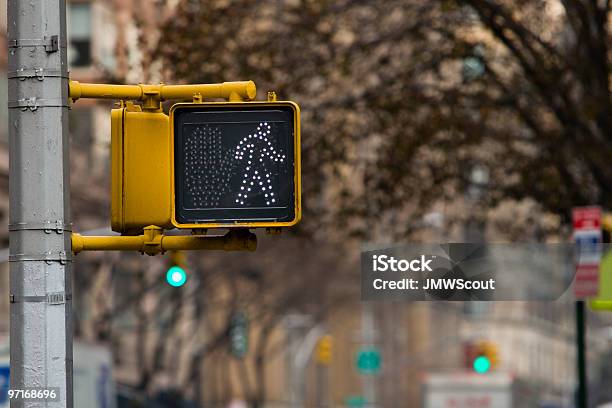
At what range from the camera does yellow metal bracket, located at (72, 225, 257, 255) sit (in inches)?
300

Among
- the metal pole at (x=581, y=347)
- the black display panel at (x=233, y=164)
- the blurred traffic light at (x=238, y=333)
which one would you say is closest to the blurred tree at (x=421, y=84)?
the metal pole at (x=581, y=347)

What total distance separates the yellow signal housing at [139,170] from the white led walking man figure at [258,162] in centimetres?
39

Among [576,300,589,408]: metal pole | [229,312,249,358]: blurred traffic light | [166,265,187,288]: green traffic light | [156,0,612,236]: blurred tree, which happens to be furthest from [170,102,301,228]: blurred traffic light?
[229,312,249,358]: blurred traffic light

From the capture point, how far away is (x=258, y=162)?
7414 mm

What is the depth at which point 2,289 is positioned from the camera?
50781 mm

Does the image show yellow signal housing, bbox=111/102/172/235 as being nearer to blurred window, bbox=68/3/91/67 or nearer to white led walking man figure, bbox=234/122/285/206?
white led walking man figure, bbox=234/122/285/206

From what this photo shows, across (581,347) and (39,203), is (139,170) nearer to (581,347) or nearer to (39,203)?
(39,203)

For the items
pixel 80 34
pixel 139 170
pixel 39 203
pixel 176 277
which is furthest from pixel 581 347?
pixel 80 34

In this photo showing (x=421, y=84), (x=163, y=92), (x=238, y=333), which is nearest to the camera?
(x=163, y=92)

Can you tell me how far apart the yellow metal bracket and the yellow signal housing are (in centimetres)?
5

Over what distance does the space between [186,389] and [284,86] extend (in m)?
39.0

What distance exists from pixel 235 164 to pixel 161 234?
54cm

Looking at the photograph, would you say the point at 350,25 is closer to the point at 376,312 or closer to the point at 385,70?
the point at 385,70

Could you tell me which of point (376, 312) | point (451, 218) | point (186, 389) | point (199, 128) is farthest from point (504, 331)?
point (199, 128)
